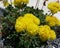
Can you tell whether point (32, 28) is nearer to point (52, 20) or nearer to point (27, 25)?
point (27, 25)

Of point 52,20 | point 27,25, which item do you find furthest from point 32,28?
point 52,20

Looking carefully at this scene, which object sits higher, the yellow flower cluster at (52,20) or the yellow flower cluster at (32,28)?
the yellow flower cluster at (52,20)

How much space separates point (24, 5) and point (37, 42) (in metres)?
0.40

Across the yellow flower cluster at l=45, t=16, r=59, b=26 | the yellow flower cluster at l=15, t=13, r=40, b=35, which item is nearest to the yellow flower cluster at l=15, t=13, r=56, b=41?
the yellow flower cluster at l=15, t=13, r=40, b=35

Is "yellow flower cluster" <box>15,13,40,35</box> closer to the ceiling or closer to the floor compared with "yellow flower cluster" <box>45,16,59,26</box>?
closer to the floor

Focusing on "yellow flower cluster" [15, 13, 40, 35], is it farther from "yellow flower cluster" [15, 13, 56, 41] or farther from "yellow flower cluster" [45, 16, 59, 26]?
"yellow flower cluster" [45, 16, 59, 26]

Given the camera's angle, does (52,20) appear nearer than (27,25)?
No

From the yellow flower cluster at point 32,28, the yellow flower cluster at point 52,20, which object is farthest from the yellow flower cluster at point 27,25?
the yellow flower cluster at point 52,20

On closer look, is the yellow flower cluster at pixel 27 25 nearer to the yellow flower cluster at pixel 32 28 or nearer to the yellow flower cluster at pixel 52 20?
the yellow flower cluster at pixel 32 28

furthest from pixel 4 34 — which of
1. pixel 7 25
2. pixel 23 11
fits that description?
pixel 23 11

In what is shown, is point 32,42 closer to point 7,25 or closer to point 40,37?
point 40,37

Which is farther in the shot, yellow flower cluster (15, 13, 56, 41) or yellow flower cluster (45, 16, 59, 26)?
yellow flower cluster (45, 16, 59, 26)

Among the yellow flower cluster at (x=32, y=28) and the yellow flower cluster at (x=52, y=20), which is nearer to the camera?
the yellow flower cluster at (x=32, y=28)

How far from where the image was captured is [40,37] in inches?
58.2
